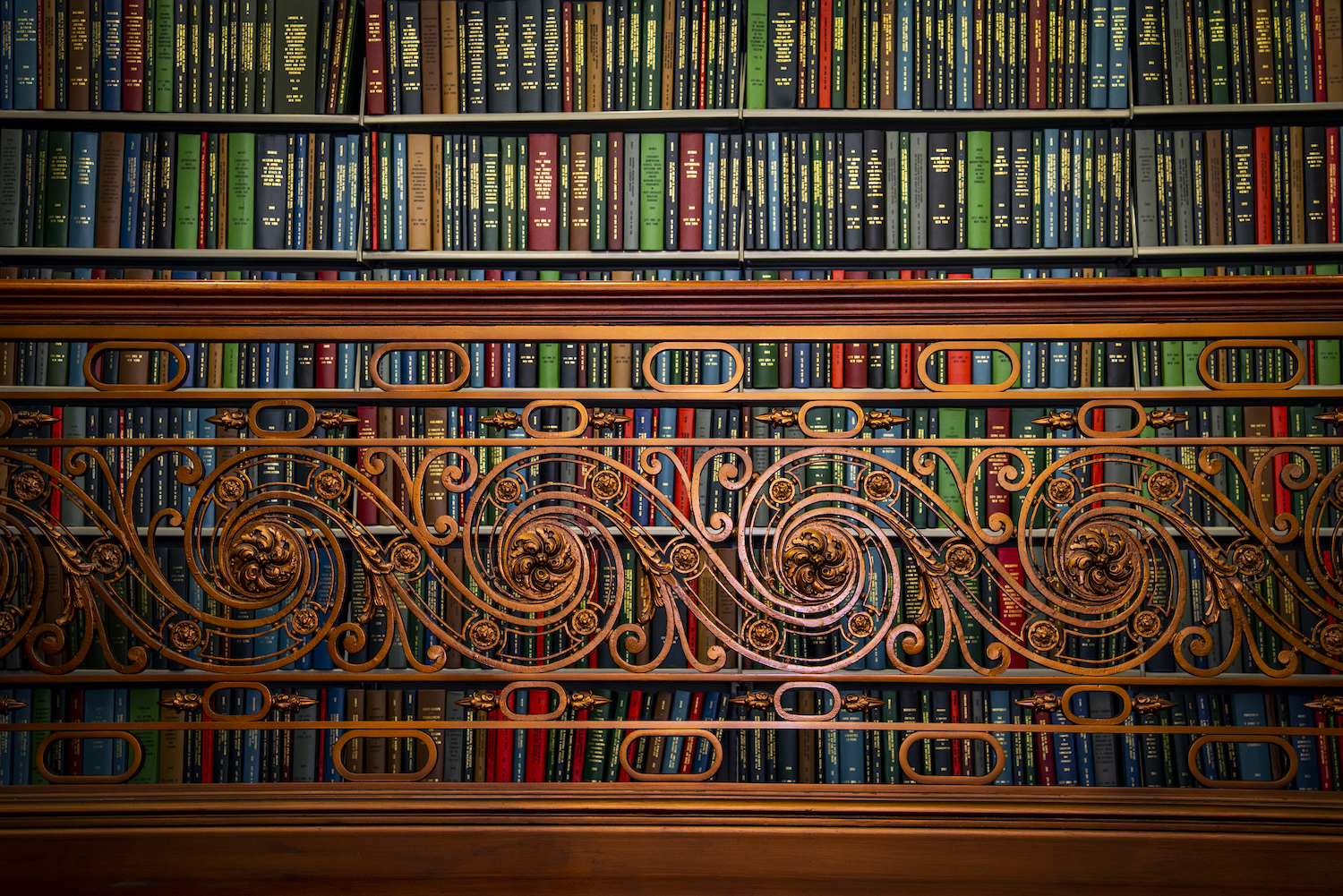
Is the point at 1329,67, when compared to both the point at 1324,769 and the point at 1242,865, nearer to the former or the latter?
the point at 1324,769

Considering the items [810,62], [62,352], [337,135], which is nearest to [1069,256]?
[810,62]

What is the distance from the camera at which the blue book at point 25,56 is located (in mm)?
2070

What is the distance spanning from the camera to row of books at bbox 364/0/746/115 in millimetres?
2100

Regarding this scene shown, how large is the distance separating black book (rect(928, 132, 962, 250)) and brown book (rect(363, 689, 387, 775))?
69.2 inches

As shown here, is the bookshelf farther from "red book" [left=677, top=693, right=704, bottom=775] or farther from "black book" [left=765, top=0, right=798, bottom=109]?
"black book" [left=765, top=0, right=798, bottom=109]

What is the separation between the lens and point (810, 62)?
211cm

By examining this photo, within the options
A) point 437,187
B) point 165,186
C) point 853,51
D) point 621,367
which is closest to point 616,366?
point 621,367

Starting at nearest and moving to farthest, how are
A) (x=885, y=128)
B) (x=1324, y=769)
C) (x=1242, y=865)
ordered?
(x=1242, y=865) → (x=1324, y=769) → (x=885, y=128)

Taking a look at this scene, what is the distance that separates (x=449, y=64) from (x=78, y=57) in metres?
0.94

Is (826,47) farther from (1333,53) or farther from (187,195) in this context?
(187,195)

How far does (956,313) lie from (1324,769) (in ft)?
5.16

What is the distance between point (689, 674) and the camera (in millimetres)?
1240

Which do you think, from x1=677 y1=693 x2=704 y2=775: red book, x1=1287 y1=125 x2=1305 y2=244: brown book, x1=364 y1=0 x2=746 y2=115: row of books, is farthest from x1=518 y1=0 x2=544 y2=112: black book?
x1=1287 y1=125 x2=1305 y2=244: brown book

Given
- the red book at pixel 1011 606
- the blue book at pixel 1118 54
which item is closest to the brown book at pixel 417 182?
the red book at pixel 1011 606
